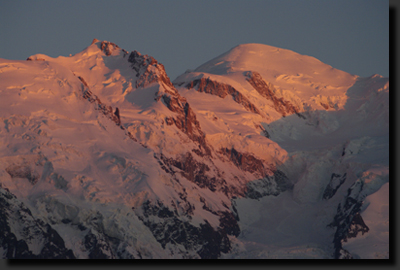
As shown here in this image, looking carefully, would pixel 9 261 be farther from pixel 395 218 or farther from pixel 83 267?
pixel 395 218

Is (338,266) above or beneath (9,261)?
above

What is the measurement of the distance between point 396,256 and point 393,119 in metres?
29.8

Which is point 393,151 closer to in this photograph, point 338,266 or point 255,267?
point 338,266

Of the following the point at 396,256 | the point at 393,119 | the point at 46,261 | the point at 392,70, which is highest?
the point at 392,70

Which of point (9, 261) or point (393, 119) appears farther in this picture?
point (9, 261)

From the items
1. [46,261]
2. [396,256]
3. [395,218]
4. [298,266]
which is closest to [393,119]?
[395,218]

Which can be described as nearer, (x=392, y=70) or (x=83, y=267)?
(x=83, y=267)

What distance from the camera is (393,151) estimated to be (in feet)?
622

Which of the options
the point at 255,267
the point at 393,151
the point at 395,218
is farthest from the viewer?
the point at 393,151

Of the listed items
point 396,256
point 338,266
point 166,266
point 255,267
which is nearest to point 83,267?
point 166,266

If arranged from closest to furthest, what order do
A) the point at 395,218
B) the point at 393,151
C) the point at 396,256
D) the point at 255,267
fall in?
the point at 255,267, the point at 396,256, the point at 395,218, the point at 393,151

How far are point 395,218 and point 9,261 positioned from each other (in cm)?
7603

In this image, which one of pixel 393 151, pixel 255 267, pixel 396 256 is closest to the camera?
pixel 255 267

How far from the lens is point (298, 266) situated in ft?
500
